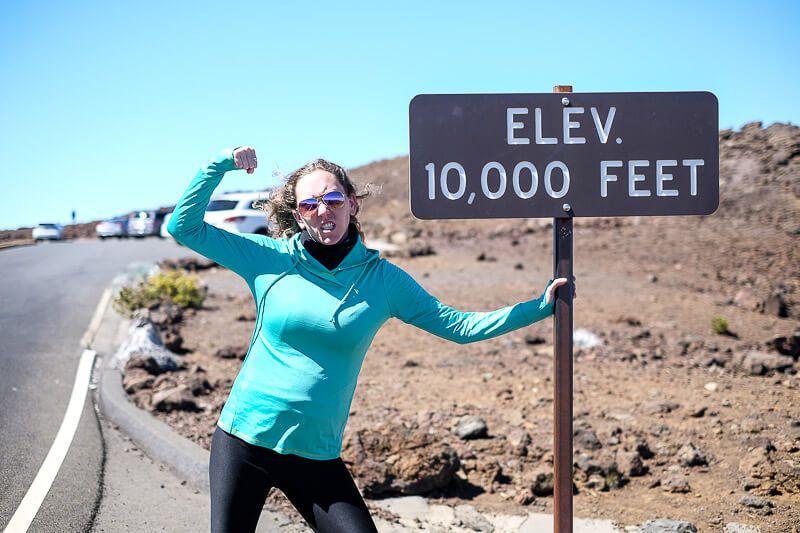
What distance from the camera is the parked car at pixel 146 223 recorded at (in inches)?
1406

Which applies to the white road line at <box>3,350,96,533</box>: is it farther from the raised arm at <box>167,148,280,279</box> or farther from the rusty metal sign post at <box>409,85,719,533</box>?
the rusty metal sign post at <box>409,85,719,533</box>

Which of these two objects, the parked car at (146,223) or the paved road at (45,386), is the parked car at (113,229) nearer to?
the parked car at (146,223)

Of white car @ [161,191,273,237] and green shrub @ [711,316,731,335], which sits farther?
white car @ [161,191,273,237]

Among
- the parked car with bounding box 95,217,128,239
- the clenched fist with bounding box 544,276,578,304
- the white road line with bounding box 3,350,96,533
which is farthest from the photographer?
the parked car with bounding box 95,217,128,239

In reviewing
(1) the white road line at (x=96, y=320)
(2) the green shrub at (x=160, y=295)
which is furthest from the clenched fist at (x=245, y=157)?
(2) the green shrub at (x=160, y=295)

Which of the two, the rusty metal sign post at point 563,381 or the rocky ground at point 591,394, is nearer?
the rusty metal sign post at point 563,381

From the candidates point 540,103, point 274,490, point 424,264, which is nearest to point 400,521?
point 274,490

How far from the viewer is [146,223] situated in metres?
35.7

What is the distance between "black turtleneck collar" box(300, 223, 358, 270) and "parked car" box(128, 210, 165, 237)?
34047 mm

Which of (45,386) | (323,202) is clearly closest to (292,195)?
(323,202)

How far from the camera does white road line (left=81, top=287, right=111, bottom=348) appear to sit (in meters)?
9.93

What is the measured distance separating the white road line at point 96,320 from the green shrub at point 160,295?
0.25 meters

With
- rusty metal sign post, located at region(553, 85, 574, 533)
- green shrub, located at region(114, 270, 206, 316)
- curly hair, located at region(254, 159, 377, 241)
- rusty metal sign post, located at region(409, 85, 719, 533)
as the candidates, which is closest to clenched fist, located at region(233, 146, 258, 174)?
curly hair, located at region(254, 159, 377, 241)

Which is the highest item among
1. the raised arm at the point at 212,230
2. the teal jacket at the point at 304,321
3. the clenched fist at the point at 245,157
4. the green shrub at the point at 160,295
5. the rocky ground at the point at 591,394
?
the clenched fist at the point at 245,157
